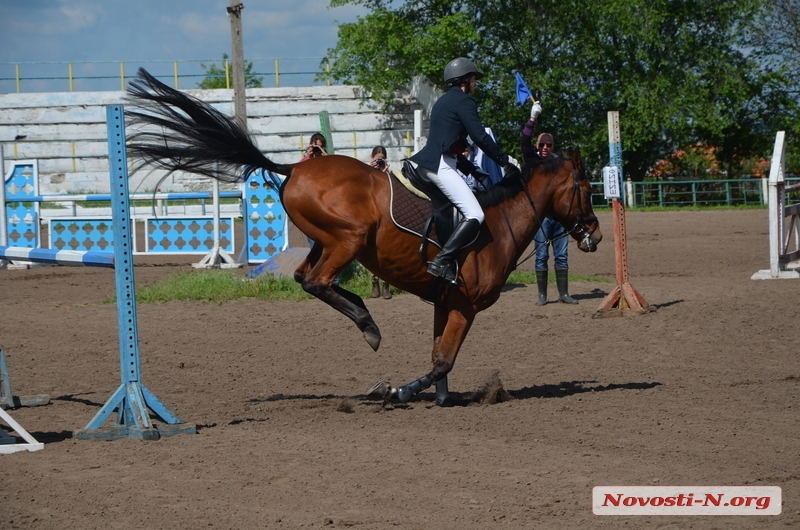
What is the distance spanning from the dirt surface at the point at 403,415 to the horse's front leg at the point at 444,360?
0.63 feet

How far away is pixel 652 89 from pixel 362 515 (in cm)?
3443

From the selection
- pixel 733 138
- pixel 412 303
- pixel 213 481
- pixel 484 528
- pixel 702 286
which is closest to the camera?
pixel 484 528

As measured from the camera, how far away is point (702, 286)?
1394 centimetres

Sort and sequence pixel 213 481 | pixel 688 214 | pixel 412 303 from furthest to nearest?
pixel 688 214, pixel 412 303, pixel 213 481

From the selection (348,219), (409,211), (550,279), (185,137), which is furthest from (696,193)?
(185,137)

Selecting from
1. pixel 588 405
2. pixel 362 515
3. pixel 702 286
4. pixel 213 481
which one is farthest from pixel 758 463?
pixel 702 286

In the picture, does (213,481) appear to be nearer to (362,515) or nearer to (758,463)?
(362,515)

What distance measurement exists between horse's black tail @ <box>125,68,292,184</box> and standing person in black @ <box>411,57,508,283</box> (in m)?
1.09

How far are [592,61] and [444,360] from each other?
32.6 metres

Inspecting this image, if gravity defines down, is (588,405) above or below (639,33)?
below

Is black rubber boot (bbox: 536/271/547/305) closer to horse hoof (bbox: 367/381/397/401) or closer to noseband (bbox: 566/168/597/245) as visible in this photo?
noseband (bbox: 566/168/597/245)

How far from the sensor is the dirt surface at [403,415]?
A: 180 inches

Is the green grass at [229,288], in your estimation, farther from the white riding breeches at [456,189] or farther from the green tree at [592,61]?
the green tree at [592,61]

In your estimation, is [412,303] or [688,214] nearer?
[412,303]
